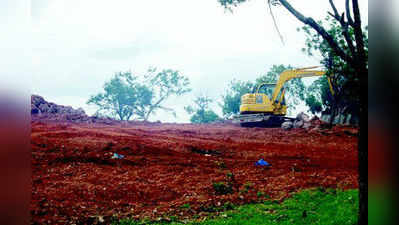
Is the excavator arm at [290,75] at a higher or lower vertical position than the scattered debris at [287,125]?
higher

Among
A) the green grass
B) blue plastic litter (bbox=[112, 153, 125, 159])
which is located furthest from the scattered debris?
the green grass

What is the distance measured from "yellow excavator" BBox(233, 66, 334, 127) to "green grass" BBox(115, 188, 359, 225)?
11539 mm

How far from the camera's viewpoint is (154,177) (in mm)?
6070

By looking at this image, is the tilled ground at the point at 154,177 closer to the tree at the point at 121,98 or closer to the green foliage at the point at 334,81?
the green foliage at the point at 334,81

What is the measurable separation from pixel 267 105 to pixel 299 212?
40.4ft

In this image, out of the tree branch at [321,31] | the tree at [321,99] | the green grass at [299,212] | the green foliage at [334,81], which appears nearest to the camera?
the tree branch at [321,31]

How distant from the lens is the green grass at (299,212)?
3796 millimetres

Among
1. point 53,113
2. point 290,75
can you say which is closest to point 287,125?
point 290,75

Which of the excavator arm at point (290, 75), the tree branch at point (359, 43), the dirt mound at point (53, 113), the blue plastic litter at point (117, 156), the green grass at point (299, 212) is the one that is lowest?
Result: the green grass at point (299, 212)

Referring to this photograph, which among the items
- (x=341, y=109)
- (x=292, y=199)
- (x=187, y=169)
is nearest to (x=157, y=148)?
(x=187, y=169)

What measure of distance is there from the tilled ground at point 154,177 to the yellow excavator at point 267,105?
6685mm

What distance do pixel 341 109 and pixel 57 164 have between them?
46.3ft

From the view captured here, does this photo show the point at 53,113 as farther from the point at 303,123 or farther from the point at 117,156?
the point at 303,123

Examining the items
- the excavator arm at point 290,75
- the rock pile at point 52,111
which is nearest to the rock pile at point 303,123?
the excavator arm at point 290,75
